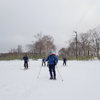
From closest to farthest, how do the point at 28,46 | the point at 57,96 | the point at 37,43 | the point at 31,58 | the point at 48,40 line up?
the point at 57,96 < the point at 31,58 < the point at 37,43 < the point at 48,40 < the point at 28,46

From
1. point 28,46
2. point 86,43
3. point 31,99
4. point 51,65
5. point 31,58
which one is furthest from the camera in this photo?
point 28,46

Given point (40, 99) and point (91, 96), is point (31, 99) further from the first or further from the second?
point (91, 96)

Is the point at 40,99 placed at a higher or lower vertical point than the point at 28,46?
lower

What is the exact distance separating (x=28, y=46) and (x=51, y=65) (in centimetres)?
5421

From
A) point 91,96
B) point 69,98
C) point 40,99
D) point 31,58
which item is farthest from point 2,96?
point 31,58

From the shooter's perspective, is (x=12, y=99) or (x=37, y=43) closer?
(x=12, y=99)

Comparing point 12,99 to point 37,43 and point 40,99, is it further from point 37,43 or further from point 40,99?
point 37,43

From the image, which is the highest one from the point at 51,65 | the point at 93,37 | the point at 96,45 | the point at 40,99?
the point at 93,37

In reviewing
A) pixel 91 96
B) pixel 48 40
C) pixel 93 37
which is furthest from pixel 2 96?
pixel 48 40

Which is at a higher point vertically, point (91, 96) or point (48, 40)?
point (48, 40)

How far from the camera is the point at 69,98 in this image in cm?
294

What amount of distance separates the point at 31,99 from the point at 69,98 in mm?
1417

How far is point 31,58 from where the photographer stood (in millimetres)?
25625

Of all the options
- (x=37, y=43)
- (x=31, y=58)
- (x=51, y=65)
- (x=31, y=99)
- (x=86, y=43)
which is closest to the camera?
(x=31, y=99)
